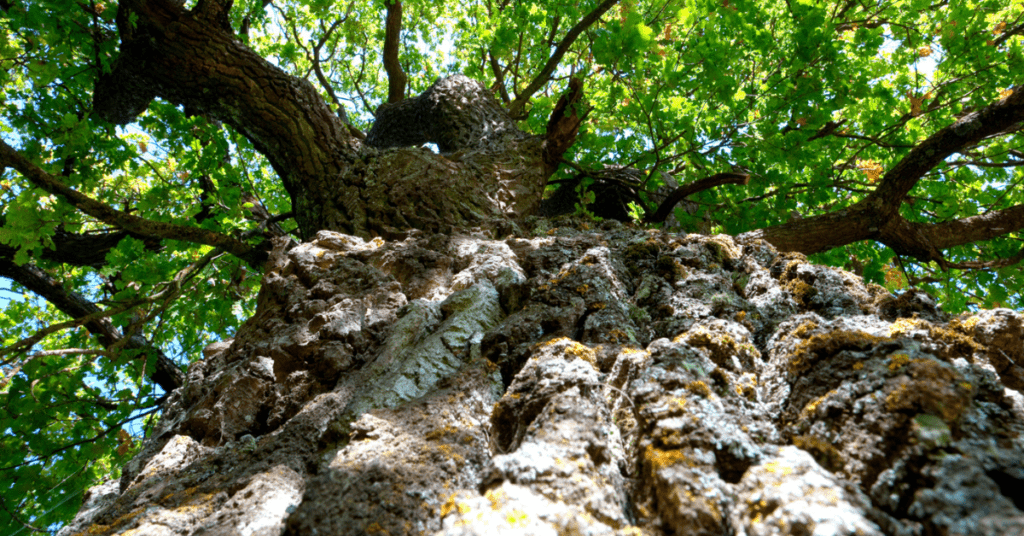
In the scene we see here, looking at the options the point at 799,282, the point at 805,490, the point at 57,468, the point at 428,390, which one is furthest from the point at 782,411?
the point at 57,468

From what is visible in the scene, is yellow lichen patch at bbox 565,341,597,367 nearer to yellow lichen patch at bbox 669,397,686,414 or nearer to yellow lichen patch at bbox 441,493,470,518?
yellow lichen patch at bbox 669,397,686,414

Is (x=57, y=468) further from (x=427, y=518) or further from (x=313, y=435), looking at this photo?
(x=427, y=518)

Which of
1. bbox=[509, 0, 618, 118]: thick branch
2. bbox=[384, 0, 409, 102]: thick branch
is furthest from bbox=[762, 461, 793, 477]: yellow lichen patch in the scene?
bbox=[384, 0, 409, 102]: thick branch

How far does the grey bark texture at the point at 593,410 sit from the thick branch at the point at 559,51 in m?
4.28

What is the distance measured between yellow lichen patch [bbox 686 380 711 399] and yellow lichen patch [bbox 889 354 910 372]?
480mm

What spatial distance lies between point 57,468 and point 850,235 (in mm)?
7730

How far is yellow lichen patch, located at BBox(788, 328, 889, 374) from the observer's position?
1597 mm

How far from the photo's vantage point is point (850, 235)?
14.0 ft

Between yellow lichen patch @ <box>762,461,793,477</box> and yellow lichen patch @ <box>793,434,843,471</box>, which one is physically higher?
yellow lichen patch @ <box>793,434,843,471</box>

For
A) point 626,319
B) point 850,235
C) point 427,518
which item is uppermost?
point 850,235

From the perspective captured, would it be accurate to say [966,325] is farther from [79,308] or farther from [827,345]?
[79,308]

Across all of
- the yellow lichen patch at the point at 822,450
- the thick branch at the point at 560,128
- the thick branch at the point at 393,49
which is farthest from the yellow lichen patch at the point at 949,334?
the thick branch at the point at 393,49

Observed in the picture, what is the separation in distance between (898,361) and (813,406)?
26cm

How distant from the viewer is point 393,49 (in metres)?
7.62
